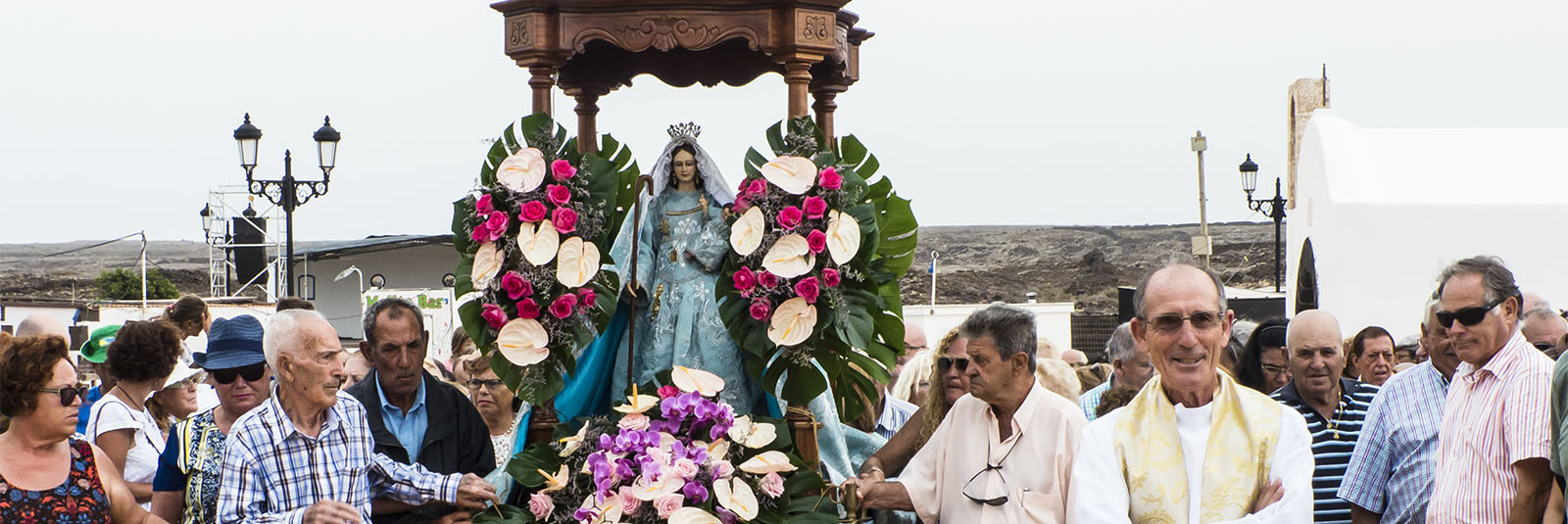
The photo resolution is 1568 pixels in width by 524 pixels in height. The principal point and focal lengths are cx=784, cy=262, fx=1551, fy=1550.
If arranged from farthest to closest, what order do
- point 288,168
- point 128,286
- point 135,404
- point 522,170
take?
point 128,286, point 288,168, point 135,404, point 522,170

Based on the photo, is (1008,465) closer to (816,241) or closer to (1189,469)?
(1189,469)

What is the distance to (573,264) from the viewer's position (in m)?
5.41

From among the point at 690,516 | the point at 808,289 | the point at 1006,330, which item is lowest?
the point at 690,516

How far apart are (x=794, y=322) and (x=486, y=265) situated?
110 cm

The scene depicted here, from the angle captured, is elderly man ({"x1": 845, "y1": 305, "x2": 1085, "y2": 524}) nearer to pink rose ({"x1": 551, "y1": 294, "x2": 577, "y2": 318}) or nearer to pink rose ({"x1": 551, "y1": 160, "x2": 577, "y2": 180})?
pink rose ({"x1": 551, "y1": 294, "x2": 577, "y2": 318})

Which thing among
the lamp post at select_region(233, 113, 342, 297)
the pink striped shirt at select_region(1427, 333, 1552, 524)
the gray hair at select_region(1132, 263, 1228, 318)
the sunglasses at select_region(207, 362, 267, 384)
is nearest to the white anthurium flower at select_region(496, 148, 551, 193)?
the sunglasses at select_region(207, 362, 267, 384)

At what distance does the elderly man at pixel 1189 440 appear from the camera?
3979mm

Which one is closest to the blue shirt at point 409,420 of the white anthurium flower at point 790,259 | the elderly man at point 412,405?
the elderly man at point 412,405

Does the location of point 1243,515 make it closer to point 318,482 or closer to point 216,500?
point 318,482

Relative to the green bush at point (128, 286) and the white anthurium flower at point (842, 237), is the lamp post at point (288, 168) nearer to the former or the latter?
the white anthurium flower at point (842, 237)

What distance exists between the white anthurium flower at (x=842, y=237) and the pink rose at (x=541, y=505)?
126 cm

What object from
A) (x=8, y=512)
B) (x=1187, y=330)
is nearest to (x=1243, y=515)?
(x=1187, y=330)

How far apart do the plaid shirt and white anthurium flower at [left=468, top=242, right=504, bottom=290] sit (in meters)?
0.69

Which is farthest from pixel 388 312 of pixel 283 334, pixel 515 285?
pixel 283 334
